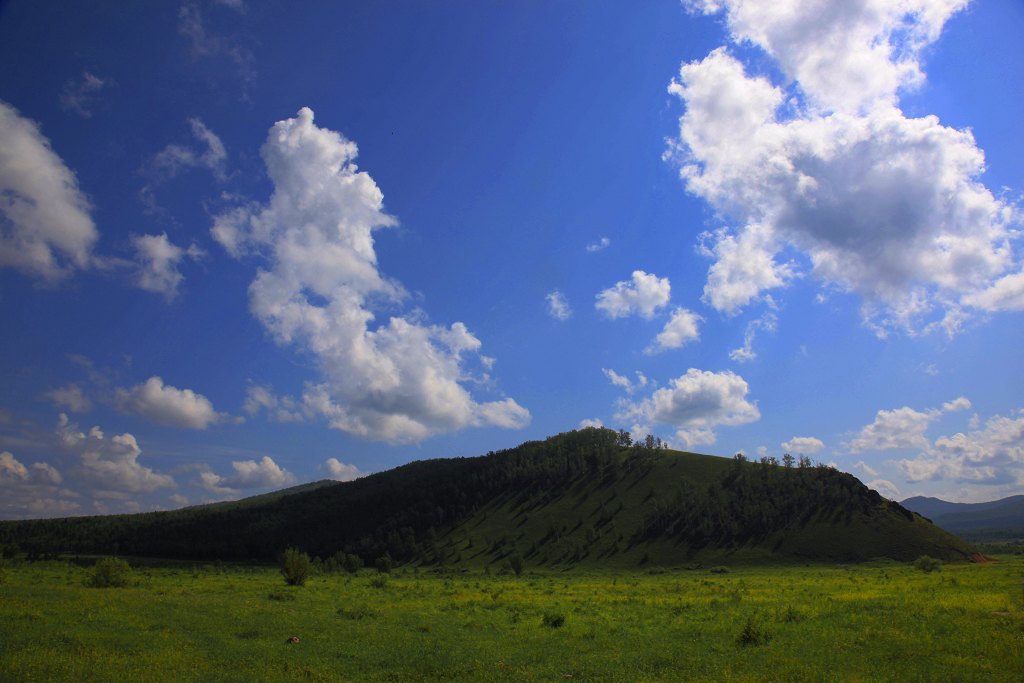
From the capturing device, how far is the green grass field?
17266mm

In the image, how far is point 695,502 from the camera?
128 meters

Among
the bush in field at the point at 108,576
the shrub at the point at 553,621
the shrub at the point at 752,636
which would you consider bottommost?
the shrub at the point at 553,621

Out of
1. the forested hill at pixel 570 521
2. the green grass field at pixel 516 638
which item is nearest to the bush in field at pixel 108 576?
the green grass field at pixel 516 638

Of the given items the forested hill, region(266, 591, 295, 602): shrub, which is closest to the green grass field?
region(266, 591, 295, 602): shrub

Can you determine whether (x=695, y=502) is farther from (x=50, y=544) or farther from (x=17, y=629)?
(x=50, y=544)

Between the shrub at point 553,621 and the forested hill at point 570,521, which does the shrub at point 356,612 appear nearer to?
the shrub at point 553,621

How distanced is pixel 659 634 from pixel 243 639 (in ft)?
57.0

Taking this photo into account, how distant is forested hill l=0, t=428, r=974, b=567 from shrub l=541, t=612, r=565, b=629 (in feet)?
262

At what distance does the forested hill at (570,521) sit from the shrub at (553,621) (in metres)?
79.8

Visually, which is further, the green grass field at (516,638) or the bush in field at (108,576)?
the bush in field at (108,576)

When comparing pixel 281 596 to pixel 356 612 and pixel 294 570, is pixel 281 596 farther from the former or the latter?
pixel 294 570

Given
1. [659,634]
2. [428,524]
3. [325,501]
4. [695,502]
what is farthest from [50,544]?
[659,634]

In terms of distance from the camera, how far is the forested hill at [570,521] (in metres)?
107

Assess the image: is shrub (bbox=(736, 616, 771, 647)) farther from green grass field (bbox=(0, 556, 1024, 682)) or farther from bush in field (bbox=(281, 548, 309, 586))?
bush in field (bbox=(281, 548, 309, 586))
